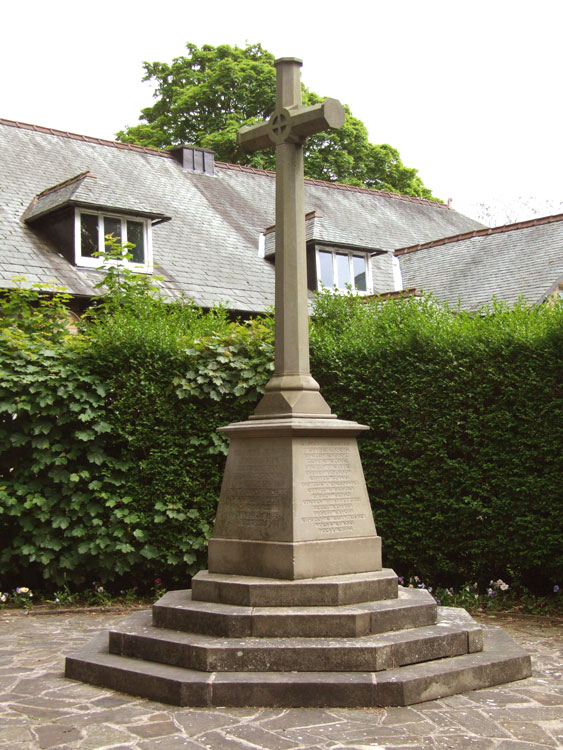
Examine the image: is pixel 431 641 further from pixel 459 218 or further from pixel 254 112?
pixel 254 112

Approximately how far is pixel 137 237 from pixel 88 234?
116cm

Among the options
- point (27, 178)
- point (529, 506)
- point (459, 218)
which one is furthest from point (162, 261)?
point (459, 218)

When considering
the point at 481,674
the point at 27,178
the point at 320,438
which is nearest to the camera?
the point at 481,674

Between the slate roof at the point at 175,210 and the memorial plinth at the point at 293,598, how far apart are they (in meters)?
8.51

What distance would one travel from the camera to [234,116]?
3055 cm

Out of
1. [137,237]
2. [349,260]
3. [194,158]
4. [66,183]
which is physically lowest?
[137,237]

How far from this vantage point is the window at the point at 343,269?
21234 mm

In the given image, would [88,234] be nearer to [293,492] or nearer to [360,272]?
[360,272]

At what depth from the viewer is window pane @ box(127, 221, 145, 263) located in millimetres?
17969

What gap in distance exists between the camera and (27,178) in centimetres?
1909

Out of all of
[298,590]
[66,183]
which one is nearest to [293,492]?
[298,590]

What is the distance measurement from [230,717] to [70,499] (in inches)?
184

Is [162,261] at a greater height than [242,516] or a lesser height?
greater

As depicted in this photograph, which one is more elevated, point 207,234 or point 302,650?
point 207,234
